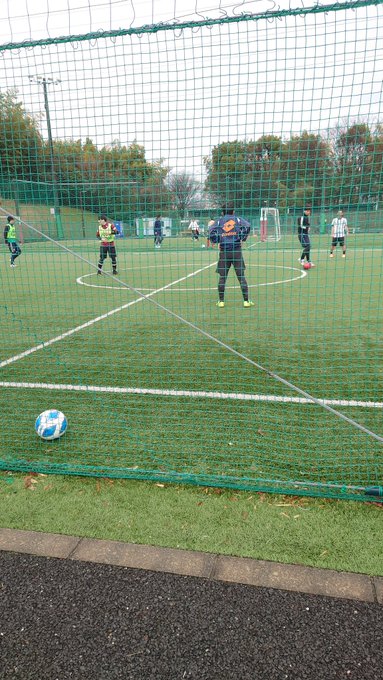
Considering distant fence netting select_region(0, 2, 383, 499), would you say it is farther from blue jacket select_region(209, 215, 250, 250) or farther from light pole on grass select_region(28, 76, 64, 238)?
blue jacket select_region(209, 215, 250, 250)

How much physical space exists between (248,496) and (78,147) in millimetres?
3009

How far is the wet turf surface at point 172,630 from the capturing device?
68.1 inches

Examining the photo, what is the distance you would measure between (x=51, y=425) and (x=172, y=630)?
196 centimetres

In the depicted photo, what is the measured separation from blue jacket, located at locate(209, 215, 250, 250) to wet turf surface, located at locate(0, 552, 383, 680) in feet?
18.0

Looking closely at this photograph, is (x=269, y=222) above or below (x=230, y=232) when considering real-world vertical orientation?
above

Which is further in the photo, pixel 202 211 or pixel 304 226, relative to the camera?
pixel 304 226

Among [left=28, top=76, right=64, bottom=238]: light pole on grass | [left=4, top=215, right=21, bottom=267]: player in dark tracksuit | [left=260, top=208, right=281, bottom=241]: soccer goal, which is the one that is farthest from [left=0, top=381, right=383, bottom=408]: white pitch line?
[left=4, top=215, right=21, bottom=267]: player in dark tracksuit

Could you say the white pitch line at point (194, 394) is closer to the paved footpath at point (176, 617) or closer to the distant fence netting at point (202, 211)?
the distant fence netting at point (202, 211)

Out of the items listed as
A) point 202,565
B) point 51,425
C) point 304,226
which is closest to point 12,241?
point 304,226

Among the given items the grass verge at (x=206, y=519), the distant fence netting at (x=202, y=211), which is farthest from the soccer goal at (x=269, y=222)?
the grass verge at (x=206, y=519)

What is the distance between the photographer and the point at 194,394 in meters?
4.31

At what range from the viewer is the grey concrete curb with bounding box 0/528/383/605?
2.12 meters

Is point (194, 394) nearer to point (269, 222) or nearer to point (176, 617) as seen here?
point (176, 617)

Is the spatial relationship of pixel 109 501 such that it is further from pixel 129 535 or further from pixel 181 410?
pixel 181 410
